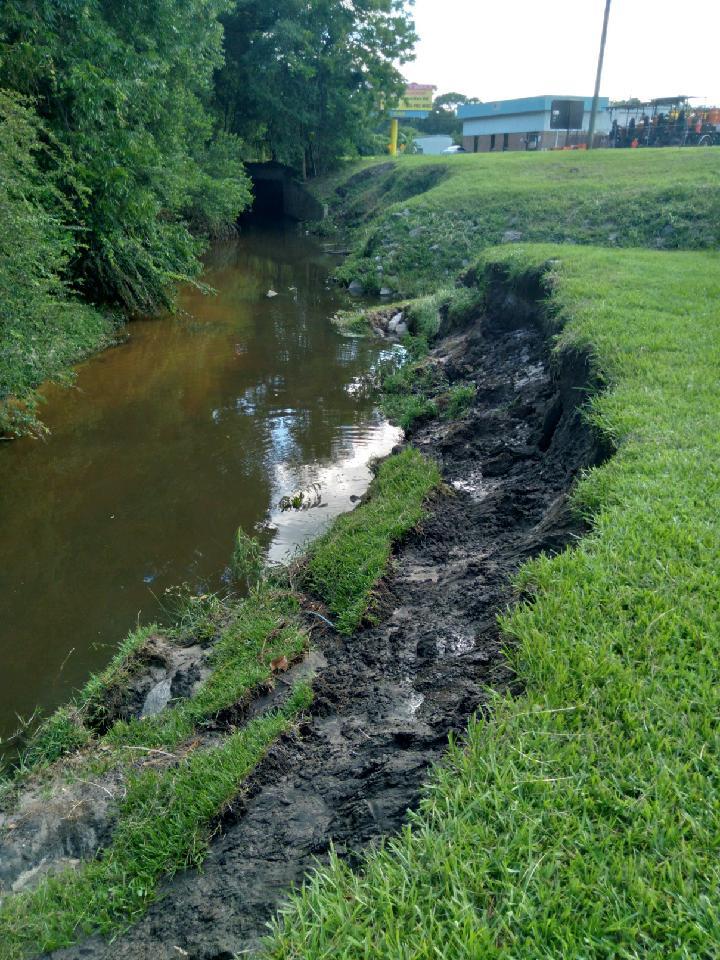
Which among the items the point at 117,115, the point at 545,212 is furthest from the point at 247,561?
the point at 545,212

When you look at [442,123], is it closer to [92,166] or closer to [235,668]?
[92,166]

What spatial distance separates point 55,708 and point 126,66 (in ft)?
39.4

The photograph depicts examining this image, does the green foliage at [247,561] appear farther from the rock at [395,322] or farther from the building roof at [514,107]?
the building roof at [514,107]

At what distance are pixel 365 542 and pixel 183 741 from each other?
7.85 ft

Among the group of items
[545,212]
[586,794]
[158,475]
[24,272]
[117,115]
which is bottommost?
[158,475]

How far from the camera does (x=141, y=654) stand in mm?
5488

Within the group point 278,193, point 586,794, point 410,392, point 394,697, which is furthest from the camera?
point 278,193

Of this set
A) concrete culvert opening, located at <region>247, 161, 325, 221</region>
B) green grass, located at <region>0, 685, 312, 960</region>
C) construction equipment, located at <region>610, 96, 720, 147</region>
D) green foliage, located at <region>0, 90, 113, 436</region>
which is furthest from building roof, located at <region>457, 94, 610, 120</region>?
green grass, located at <region>0, 685, 312, 960</region>

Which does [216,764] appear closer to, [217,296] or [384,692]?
[384,692]

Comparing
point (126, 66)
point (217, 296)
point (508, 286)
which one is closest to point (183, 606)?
point (508, 286)

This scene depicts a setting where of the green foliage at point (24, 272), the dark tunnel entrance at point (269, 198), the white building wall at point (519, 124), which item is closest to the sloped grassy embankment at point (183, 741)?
the green foliage at point (24, 272)

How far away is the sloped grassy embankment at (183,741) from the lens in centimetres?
336

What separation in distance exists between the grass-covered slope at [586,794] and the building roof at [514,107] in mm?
46700

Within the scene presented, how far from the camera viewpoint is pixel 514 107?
1877 inches
